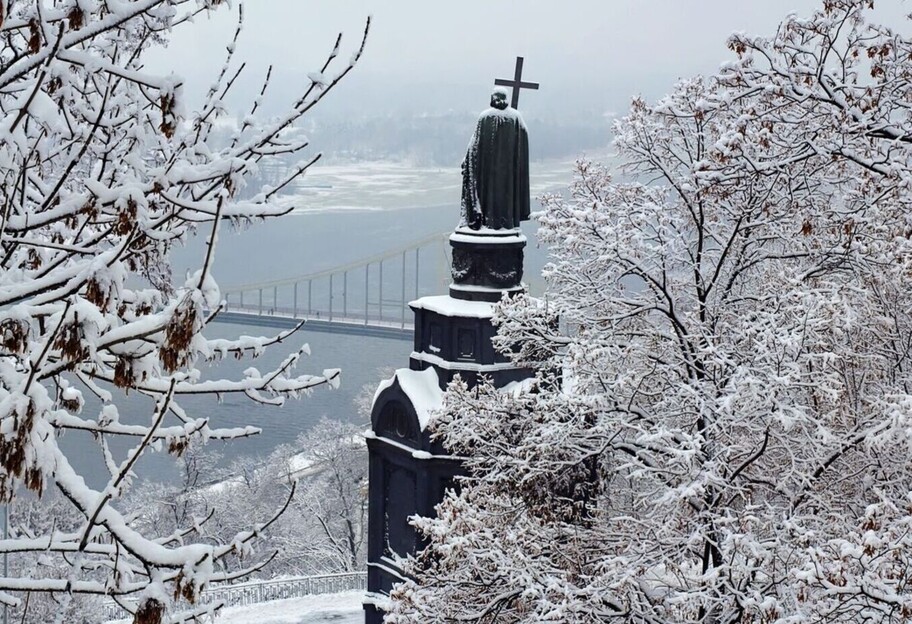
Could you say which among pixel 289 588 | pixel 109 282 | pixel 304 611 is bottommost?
pixel 289 588

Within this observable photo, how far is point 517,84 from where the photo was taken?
13906 millimetres

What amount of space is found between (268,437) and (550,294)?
119 feet

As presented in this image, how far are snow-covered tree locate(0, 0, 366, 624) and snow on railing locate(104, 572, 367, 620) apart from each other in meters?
19.1

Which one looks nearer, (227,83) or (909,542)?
A: (227,83)

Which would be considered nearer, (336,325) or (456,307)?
(456,307)

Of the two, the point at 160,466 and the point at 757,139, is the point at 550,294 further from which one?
the point at 160,466

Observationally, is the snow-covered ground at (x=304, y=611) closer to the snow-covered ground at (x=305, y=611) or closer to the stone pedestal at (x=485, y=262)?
the snow-covered ground at (x=305, y=611)

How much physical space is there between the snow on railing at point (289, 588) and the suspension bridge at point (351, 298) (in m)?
12.9

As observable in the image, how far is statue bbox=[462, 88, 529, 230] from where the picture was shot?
13508 millimetres

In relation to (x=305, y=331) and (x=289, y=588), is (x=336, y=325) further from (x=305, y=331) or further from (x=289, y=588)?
(x=289, y=588)

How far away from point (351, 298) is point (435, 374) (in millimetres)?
63100

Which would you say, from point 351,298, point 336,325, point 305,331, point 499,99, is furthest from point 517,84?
point 351,298

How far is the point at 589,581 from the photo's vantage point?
8172mm

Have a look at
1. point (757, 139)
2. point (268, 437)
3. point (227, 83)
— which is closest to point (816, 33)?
point (757, 139)
